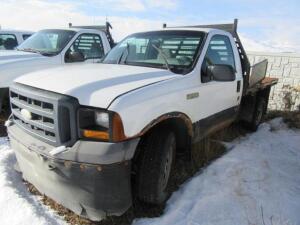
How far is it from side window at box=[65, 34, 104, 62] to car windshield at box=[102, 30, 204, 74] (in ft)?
8.37

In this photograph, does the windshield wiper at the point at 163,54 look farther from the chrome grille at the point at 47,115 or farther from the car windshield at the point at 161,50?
the chrome grille at the point at 47,115

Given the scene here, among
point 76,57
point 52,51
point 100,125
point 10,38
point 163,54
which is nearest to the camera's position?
point 100,125

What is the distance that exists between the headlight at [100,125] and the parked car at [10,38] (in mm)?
8062

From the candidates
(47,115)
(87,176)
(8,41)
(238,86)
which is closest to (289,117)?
(238,86)

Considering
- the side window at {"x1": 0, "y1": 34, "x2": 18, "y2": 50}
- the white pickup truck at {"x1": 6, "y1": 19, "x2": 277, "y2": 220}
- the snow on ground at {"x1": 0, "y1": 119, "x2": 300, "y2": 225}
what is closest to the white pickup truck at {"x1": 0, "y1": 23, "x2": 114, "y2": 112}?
the snow on ground at {"x1": 0, "y1": 119, "x2": 300, "y2": 225}

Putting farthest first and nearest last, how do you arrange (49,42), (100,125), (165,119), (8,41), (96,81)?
(8,41) < (49,42) < (165,119) < (96,81) < (100,125)

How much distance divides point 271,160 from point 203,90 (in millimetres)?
1819

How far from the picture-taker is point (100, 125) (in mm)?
2660

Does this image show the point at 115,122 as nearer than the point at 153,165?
Yes

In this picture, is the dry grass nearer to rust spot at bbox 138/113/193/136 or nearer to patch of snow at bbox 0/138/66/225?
rust spot at bbox 138/113/193/136

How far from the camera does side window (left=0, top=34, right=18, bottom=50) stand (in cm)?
962

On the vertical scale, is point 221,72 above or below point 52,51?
above

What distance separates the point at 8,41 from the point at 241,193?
28.8 feet

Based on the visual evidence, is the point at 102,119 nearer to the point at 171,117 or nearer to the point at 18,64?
the point at 171,117
